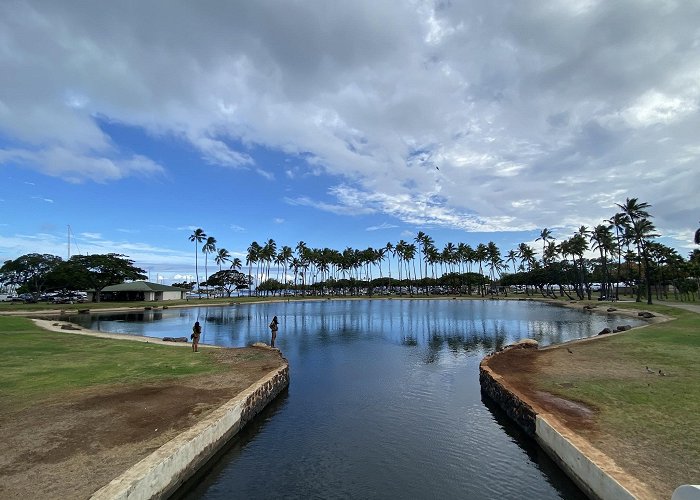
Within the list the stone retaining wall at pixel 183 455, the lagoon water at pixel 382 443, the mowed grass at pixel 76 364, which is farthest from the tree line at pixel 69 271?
the stone retaining wall at pixel 183 455

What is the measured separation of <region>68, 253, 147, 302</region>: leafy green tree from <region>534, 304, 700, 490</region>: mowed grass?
312ft

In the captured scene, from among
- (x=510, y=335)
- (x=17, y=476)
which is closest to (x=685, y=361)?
(x=510, y=335)

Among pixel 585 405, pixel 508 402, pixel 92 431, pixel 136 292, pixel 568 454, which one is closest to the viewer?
pixel 568 454

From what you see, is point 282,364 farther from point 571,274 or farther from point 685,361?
point 571,274

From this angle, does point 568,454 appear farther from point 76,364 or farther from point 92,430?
point 76,364

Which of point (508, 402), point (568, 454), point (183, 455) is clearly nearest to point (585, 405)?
point (508, 402)

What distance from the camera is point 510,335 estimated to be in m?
36.4

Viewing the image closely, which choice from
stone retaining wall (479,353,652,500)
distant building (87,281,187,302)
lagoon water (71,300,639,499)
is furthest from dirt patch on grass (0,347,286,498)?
distant building (87,281,187,302)

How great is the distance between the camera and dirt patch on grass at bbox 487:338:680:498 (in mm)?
8172

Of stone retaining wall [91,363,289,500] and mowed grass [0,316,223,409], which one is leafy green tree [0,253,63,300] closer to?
mowed grass [0,316,223,409]

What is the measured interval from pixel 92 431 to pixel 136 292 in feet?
306

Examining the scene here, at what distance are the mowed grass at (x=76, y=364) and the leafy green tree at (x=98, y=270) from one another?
69.4 meters

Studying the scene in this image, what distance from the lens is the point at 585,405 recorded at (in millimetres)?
12859

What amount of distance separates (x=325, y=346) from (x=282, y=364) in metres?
11.6
